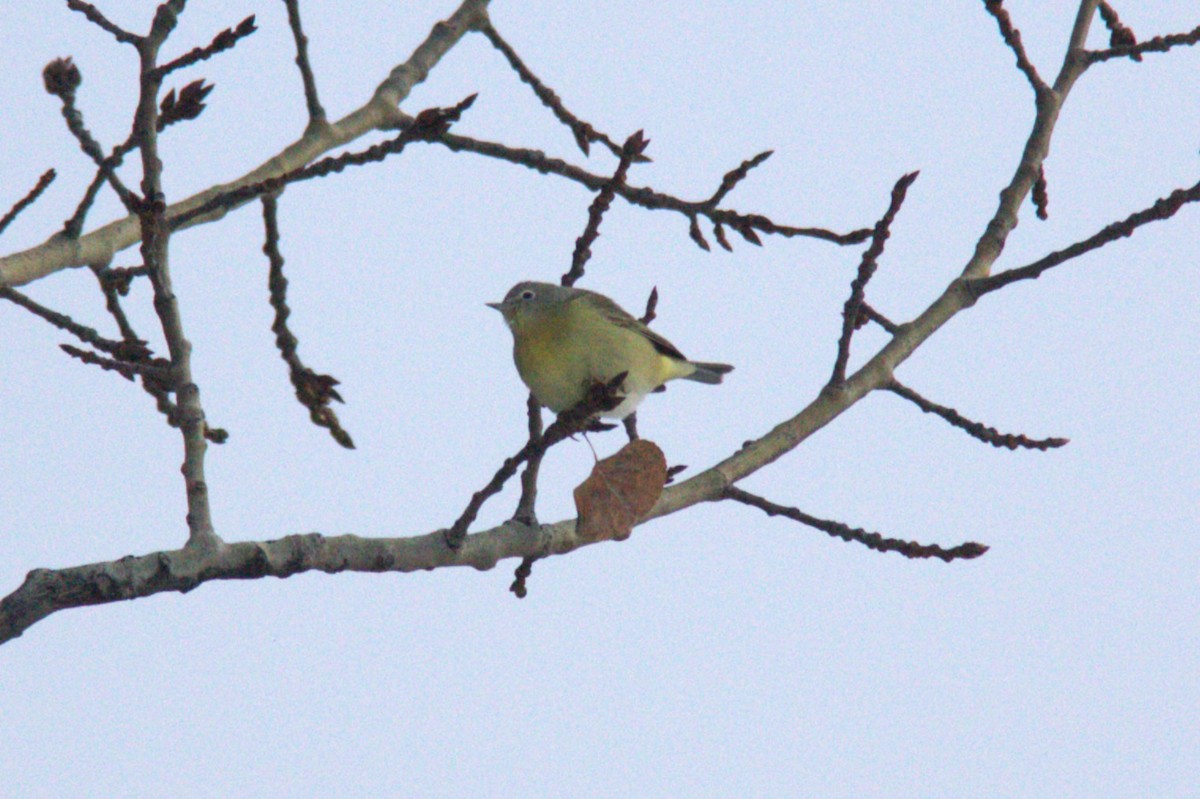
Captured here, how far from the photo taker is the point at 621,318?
568 centimetres

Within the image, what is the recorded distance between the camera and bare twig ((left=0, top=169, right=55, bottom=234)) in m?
3.74

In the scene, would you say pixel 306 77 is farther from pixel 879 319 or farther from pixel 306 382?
pixel 879 319

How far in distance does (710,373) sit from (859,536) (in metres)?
2.91

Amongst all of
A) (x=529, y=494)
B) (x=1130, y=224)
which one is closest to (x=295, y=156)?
(x=529, y=494)

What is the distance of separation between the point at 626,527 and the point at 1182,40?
8.52ft

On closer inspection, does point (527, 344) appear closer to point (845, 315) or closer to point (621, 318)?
point (621, 318)

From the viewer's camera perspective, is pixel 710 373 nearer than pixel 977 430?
No

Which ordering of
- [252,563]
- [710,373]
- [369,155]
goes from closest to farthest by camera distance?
1. [252,563]
2. [369,155]
3. [710,373]

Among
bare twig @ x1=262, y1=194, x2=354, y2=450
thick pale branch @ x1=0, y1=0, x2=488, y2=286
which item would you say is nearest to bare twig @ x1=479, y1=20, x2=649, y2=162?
thick pale branch @ x1=0, y1=0, x2=488, y2=286

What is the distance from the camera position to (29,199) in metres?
3.84

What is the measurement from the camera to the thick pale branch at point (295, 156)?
12.9ft

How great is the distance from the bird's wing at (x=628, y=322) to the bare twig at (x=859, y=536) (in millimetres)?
1881

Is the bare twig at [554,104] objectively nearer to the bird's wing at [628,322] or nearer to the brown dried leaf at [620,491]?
the bird's wing at [628,322]

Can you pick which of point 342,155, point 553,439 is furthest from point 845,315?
point 342,155
